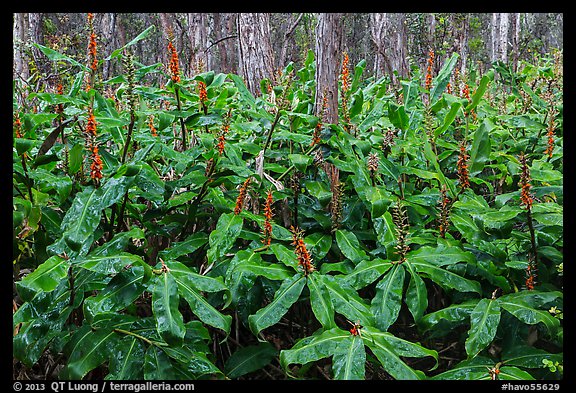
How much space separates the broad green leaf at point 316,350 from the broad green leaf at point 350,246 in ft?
1.62

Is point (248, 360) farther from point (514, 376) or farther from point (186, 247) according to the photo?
point (514, 376)

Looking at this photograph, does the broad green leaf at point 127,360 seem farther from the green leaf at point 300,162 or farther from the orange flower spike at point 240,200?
the green leaf at point 300,162

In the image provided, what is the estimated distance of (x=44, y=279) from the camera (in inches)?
71.3

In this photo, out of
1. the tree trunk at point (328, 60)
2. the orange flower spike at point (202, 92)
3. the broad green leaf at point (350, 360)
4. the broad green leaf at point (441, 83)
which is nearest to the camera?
the broad green leaf at point (350, 360)

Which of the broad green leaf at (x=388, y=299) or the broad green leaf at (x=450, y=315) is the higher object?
the broad green leaf at (x=388, y=299)

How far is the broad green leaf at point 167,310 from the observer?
1.77 metres

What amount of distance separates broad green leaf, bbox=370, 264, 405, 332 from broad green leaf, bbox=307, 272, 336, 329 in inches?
8.4

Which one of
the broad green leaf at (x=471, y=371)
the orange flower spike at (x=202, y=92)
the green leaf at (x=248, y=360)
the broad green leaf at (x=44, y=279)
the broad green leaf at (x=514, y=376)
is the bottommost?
the green leaf at (x=248, y=360)

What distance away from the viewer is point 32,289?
1766 millimetres

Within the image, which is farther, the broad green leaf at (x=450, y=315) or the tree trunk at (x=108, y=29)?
the tree trunk at (x=108, y=29)

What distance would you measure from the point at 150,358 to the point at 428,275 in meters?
1.22

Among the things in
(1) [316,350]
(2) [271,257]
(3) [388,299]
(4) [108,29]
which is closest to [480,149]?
(3) [388,299]

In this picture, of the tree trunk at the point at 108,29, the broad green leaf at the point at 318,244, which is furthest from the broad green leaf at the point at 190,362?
the tree trunk at the point at 108,29
